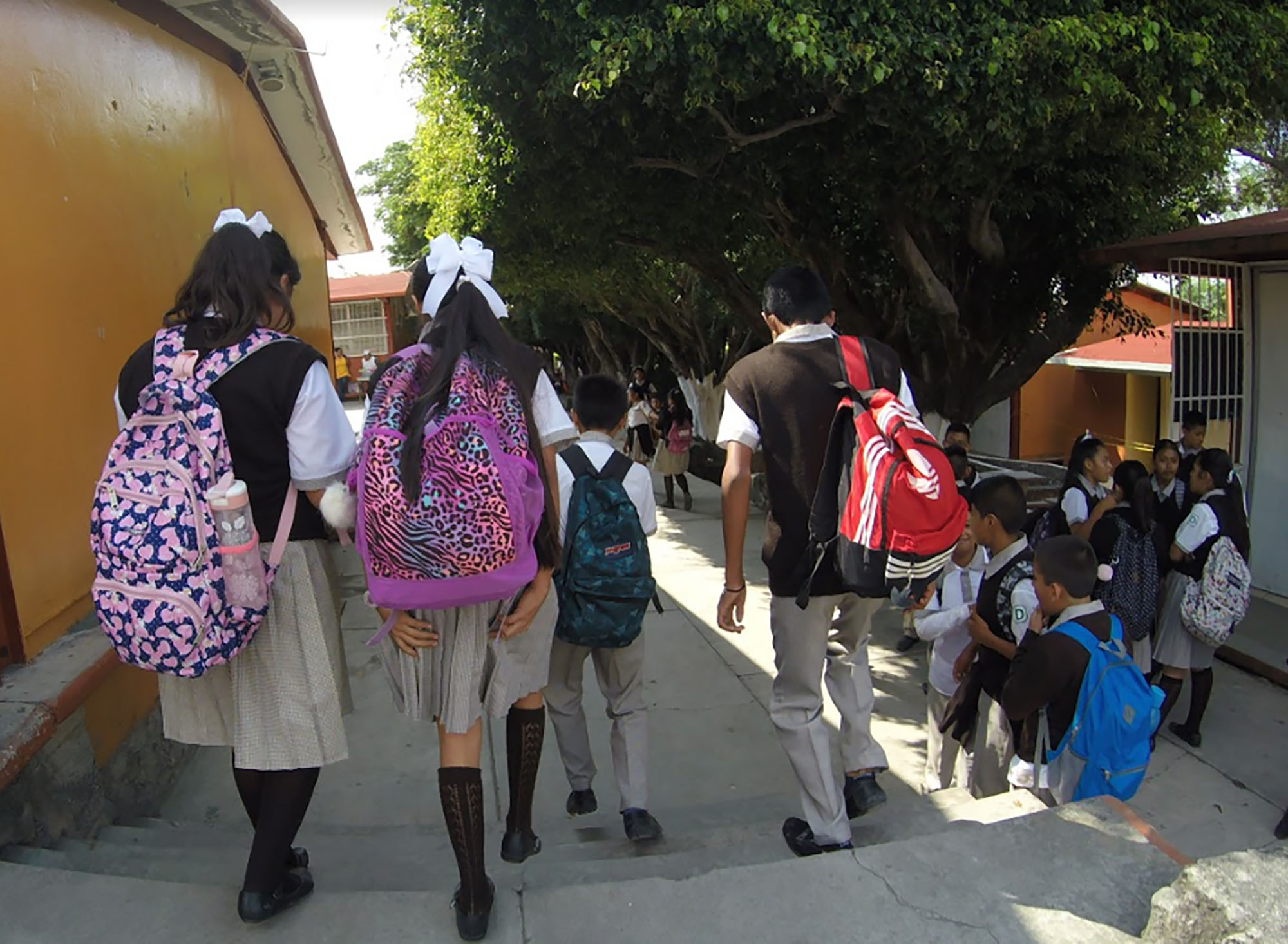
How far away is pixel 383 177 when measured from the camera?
3369cm

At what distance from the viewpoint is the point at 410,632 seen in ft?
7.53

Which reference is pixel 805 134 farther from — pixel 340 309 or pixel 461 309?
pixel 340 309

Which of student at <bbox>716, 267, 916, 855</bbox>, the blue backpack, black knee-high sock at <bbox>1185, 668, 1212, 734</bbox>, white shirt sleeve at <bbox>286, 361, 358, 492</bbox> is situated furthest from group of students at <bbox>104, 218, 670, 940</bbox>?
black knee-high sock at <bbox>1185, 668, 1212, 734</bbox>

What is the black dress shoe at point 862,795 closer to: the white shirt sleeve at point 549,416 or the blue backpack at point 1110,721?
the blue backpack at point 1110,721

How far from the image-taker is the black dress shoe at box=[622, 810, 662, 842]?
3199 millimetres

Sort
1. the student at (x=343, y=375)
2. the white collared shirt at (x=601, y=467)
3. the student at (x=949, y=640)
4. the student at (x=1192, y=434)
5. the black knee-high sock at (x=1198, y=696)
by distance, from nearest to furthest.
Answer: the white collared shirt at (x=601, y=467)
the student at (x=949, y=640)
the black knee-high sock at (x=1198, y=696)
the student at (x=1192, y=434)
the student at (x=343, y=375)

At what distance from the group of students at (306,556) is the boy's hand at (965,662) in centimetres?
180

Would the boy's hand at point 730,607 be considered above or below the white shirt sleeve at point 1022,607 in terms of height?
above

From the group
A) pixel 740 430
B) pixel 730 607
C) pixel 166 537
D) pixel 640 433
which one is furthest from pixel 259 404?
pixel 640 433

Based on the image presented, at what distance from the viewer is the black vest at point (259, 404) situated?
2236 millimetres

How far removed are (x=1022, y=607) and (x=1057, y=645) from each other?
41 cm

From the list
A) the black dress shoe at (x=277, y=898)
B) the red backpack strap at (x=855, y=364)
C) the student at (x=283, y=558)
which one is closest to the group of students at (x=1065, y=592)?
the red backpack strap at (x=855, y=364)

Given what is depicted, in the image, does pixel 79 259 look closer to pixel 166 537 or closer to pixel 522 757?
pixel 166 537

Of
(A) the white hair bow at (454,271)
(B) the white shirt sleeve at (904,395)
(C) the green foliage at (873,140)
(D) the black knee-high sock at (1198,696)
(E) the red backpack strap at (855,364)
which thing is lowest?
(D) the black knee-high sock at (1198,696)
